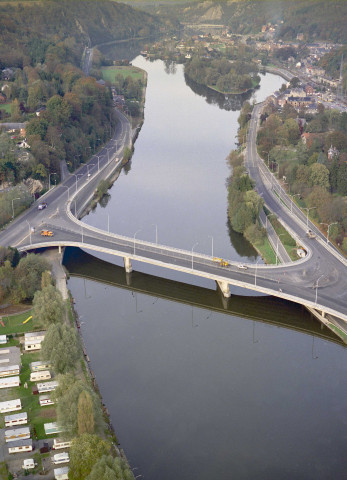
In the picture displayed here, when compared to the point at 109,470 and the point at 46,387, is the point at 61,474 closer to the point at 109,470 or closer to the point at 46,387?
the point at 109,470

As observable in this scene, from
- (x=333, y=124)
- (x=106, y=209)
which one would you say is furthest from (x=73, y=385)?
(x=333, y=124)

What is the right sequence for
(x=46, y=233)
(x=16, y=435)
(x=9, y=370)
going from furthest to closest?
(x=46, y=233), (x=9, y=370), (x=16, y=435)

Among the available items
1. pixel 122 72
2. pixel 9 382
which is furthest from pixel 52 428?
pixel 122 72

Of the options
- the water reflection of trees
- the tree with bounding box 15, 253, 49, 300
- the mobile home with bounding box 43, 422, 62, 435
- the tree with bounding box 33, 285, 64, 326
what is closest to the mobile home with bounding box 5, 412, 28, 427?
the mobile home with bounding box 43, 422, 62, 435

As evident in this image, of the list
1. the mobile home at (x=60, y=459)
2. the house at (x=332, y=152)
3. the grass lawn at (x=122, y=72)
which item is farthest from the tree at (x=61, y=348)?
the grass lawn at (x=122, y=72)

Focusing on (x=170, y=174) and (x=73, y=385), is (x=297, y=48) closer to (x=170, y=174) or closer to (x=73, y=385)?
(x=170, y=174)

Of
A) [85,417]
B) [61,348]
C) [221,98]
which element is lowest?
[221,98]

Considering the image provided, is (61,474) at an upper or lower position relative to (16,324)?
upper
